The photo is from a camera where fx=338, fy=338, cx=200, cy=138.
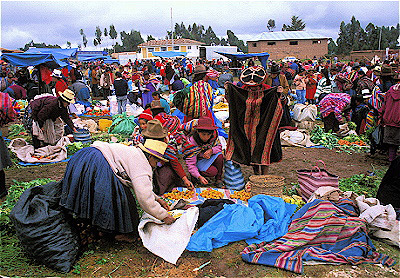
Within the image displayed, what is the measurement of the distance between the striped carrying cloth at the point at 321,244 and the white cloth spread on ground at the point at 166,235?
586mm

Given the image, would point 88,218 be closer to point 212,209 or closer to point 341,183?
point 212,209

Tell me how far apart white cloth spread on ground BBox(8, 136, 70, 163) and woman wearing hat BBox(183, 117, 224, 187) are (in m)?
3.08

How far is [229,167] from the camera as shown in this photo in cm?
488

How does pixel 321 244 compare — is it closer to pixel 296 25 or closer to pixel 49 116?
pixel 49 116

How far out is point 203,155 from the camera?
194 inches

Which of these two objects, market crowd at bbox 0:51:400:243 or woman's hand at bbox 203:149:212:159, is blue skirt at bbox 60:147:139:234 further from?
woman's hand at bbox 203:149:212:159

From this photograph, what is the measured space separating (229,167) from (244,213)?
1.34 metres

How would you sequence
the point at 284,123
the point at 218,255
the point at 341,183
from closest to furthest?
the point at 218,255 < the point at 284,123 < the point at 341,183

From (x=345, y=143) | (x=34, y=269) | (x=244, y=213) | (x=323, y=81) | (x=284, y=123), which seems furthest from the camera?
(x=323, y=81)

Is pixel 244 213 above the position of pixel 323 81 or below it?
below

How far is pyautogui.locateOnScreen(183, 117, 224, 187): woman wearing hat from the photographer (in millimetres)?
4812

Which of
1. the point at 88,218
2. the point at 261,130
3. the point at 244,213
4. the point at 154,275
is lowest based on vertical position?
the point at 154,275

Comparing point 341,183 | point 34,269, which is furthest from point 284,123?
point 34,269

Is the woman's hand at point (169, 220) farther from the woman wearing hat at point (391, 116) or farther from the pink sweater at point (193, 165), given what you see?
the woman wearing hat at point (391, 116)
